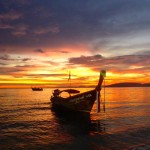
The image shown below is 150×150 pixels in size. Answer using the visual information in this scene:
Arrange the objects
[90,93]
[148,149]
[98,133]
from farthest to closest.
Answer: [90,93] < [98,133] < [148,149]

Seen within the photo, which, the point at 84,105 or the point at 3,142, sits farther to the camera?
the point at 84,105

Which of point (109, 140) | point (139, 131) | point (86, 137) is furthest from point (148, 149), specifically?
point (139, 131)

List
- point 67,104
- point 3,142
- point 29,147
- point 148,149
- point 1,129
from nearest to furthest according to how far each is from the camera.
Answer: point 148,149, point 29,147, point 3,142, point 1,129, point 67,104

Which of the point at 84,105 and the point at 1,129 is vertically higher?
the point at 84,105

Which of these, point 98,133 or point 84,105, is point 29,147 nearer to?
point 98,133

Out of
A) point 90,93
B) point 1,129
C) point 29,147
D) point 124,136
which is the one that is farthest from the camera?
point 90,93

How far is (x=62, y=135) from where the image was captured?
3009 cm

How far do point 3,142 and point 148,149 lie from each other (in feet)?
55.9

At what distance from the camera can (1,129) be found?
112 feet

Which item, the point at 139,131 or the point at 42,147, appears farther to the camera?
the point at 139,131

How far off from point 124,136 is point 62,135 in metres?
8.42

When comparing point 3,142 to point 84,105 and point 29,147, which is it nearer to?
point 29,147

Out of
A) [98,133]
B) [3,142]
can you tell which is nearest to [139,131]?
[98,133]

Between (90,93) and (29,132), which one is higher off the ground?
(90,93)
